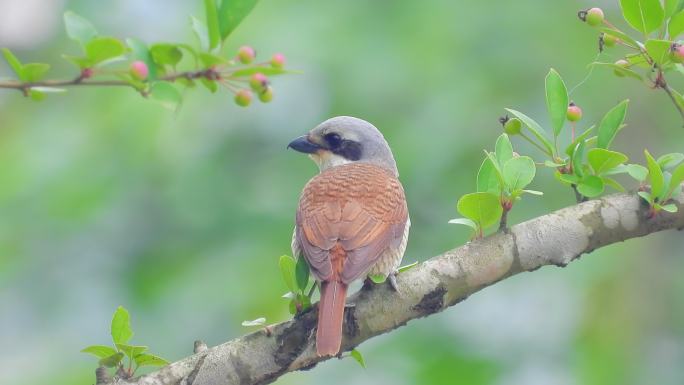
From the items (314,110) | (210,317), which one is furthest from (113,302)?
(314,110)

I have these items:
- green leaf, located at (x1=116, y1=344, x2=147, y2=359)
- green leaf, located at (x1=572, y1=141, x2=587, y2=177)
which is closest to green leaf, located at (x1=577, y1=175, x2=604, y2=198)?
green leaf, located at (x1=572, y1=141, x2=587, y2=177)

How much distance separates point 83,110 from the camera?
784cm

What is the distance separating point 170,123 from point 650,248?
3.59m

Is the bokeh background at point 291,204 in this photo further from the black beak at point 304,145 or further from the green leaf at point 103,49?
the green leaf at point 103,49

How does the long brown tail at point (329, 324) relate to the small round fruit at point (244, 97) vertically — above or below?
below

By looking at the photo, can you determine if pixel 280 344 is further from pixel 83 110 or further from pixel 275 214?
pixel 83 110

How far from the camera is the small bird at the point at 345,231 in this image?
3482 mm

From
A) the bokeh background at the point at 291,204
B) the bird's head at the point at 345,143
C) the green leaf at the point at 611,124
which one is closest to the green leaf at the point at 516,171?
the green leaf at the point at 611,124

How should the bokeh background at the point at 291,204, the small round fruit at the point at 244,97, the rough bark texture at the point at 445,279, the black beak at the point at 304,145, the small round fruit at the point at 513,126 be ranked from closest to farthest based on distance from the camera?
the rough bark texture at the point at 445,279
the small round fruit at the point at 513,126
the small round fruit at the point at 244,97
the black beak at the point at 304,145
the bokeh background at the point at 291,204

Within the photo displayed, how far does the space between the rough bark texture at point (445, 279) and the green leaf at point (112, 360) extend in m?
0.15

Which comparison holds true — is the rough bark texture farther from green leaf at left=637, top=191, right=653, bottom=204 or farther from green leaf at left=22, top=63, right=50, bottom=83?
green leaf at left=22, top=63, right=50, bottom=83

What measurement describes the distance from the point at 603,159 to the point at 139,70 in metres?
1.42

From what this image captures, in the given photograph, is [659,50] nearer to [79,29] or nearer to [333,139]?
[79,29]

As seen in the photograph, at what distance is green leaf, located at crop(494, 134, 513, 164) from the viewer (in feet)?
11.2
